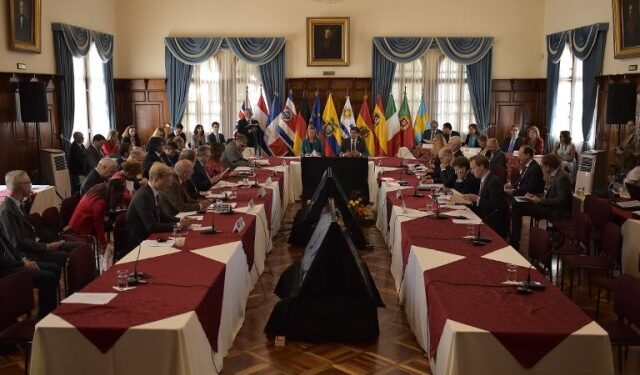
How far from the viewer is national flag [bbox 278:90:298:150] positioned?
15539 millimetres

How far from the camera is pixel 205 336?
4.14 m

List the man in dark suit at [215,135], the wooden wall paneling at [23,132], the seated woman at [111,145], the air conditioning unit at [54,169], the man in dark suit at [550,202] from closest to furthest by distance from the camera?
the man in dark suit at [550,202] → the wooden wall paneling at [23,132] → the air conditioning unit at [54,169] → the seated woman at [111,145] → the man in dark suit at [215,135]

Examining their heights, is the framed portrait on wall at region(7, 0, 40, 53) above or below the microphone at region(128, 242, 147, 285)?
above

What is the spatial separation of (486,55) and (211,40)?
6.80 m

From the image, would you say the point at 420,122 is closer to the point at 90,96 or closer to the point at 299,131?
the point at 299,131

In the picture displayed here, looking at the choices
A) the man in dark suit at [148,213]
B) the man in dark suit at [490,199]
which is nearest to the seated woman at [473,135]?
the man in dark suit at [490,199]

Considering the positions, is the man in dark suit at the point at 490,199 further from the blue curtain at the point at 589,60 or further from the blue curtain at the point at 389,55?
the blue curtain at the point at 389,55

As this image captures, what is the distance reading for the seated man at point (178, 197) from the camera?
675 centimetres

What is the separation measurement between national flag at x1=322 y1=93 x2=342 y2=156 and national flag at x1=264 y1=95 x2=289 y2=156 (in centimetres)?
112

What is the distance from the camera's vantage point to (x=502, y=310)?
12.8 feet

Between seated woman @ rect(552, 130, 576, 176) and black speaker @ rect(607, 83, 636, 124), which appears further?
seated woman @ rect(552, 130, 576, 176)

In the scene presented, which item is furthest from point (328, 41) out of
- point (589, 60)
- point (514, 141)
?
point (589, 60)

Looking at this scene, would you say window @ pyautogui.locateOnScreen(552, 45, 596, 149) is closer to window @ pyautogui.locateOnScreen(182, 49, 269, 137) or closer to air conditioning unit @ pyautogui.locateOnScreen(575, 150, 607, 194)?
air conditioning unit @ pyautogui.locateOnScreen(575, 150, 607, 194)

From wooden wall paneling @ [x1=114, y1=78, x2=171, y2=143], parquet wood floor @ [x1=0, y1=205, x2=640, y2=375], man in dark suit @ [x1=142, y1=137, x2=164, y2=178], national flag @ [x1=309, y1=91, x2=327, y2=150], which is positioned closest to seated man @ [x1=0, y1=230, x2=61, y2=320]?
parquet wood floor @ [x1=0, y1=205, x2=640, y2=375]
